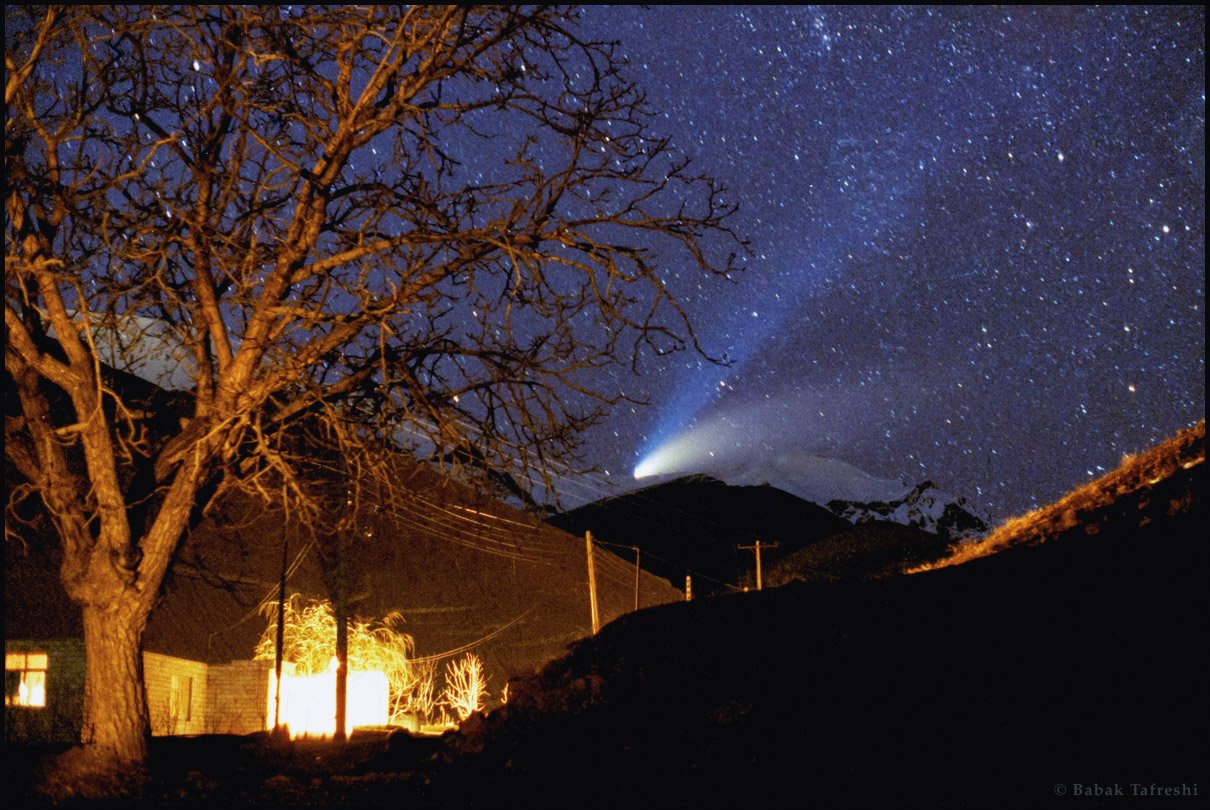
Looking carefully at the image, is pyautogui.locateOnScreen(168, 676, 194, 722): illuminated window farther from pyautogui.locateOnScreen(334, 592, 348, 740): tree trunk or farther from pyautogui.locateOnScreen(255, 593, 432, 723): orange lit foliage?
pyautogui.locateOnScreen(334, 592, 348, 740): tree trunk

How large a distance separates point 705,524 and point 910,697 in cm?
5964

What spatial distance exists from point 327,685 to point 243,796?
966cm

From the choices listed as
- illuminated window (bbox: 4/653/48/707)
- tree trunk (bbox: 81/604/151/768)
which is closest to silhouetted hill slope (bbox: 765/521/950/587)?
illuminated window (bbox: 4/653/48/707)

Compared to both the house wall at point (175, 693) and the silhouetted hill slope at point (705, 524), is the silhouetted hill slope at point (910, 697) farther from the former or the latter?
the silhouetted hill slope at point (705, 524)

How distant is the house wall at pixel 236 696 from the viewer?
67.2 feet

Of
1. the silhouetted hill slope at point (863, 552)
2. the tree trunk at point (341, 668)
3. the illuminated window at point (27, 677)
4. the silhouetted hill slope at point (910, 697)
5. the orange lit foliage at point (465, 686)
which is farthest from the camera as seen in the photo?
the silhouetted hill slope at point (863, 552)

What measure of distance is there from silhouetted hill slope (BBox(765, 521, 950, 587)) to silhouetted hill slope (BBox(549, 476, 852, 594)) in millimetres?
20210

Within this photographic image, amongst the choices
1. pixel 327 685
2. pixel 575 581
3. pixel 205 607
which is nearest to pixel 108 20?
pixel 327 685

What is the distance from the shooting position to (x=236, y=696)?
20719mm

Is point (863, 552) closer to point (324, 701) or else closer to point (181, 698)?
point (324, 701)

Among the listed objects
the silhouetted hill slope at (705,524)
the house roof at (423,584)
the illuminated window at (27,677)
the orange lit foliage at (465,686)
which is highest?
the silhouetted hill slope at (705,524)

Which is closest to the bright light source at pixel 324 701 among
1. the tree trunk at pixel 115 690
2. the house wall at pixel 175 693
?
the house wall at pixel 175 693

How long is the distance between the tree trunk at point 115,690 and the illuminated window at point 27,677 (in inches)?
423

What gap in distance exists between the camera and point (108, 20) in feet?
30.8
